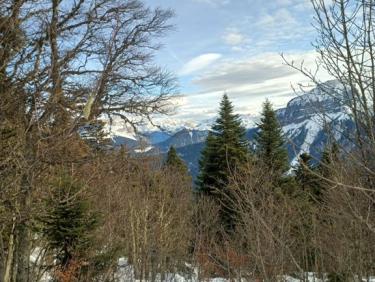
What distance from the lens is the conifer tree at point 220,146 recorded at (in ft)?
96.9

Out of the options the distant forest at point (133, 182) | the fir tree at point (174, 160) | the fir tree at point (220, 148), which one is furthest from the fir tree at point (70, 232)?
the fir tree at point (174, 160)

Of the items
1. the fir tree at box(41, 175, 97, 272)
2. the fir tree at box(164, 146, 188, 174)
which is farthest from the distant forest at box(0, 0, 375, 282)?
the fir tree at box(164, 146, 188, 174)

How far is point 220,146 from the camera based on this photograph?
2997 centimetres

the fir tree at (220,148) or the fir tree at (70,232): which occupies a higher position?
the fir tree at (220,148)

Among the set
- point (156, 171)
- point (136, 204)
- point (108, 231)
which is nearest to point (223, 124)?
point (156, 171)

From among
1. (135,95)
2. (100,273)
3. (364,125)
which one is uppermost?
(135,95)

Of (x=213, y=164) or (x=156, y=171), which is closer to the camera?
(x=156, y=171)

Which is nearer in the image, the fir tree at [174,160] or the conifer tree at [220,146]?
the conifer tree at [220,146]

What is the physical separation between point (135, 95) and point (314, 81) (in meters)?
9.74

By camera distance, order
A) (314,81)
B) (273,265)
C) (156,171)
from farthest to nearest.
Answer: (156,171)
(273,265)
(314,81)

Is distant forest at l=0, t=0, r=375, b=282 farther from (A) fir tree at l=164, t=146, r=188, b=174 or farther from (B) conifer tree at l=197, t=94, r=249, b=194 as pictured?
(A) fir tree at l=164, t=146, r=188, b=174

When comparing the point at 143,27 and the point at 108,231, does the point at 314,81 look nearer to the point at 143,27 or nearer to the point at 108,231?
the point at 143,27

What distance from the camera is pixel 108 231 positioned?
666 inches

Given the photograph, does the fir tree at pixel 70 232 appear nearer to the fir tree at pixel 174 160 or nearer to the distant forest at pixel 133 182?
the distant forest at pixel 133 182
